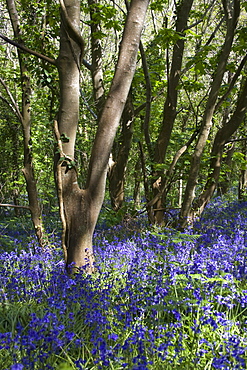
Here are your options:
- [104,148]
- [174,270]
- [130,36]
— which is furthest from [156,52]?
[174,270]

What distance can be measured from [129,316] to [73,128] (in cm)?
237

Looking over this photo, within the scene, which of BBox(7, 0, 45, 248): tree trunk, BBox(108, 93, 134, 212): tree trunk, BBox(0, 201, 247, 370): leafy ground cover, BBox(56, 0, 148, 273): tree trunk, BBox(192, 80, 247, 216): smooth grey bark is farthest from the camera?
BBox(108, 93, 134, 212): tree trunk

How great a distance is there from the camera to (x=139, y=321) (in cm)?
283

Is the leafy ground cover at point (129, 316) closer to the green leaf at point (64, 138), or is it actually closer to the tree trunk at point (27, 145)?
the tree trunk at point (27, 145)

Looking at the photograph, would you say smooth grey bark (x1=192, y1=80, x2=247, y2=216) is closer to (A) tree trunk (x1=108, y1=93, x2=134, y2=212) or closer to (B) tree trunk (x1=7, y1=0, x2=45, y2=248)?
(A) tree trunk (x1=108, y1=93, x2=134, y2=212)

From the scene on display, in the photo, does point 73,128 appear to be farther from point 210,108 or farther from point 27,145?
point 210,108

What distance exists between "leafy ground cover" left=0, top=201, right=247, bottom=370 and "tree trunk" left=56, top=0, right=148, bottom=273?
46 cm

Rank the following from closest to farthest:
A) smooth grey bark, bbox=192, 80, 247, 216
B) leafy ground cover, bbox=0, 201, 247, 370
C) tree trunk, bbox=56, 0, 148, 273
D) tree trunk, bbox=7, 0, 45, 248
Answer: leafy ground cover, bbox=0, 201, 247, 370 < tree trunk, bbox=56, 0, 148, 273 < tree trunk, bbox=7, 0, 45, 248 < smooth grey bark, bbox=192, 80, 247, 216

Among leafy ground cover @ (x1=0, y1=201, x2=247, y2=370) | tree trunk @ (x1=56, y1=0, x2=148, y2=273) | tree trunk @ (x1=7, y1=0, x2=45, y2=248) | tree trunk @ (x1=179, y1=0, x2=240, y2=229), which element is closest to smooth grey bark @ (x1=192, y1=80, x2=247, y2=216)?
tree trunk @ (x1=179, y1=0, x2=240, y2=229)

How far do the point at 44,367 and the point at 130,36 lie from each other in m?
3.40

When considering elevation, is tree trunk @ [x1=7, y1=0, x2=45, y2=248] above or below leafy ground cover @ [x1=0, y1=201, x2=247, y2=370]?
above

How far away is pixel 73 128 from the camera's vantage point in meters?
4.07

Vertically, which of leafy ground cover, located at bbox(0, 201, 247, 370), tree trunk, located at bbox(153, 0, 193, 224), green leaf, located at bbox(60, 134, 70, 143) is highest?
tree trunk, located at bbox(153, 0, 193, 224)

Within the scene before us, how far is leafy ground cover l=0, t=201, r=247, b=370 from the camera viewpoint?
216 cm
